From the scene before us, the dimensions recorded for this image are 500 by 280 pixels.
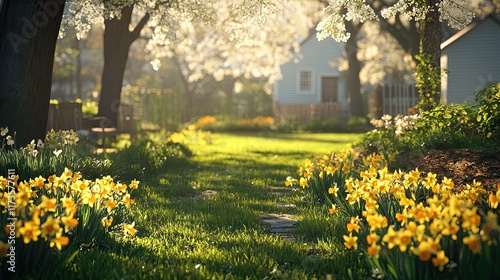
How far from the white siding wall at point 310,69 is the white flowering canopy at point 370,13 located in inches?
1022

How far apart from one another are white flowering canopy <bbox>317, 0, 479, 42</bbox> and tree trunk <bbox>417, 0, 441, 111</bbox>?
598 millimetres

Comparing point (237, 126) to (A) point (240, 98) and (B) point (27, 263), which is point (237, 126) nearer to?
(A) point (240, 98)

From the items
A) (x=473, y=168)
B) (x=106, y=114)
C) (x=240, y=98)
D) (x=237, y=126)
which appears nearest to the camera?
(x=473, y=168)

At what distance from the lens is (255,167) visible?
1357 centimetres

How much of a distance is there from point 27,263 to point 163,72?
49.0m

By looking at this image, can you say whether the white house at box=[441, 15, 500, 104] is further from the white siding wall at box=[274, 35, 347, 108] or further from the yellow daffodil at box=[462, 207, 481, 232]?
the yellow daffodil at box=[462, 207, 481, 232]

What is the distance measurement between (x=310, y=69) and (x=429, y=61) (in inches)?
1025

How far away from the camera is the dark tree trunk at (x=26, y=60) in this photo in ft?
29.7

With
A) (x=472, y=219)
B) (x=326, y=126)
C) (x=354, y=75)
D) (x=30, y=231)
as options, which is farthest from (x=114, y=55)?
(x=354, y=75)

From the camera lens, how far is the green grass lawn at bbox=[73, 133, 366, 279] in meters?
4.98

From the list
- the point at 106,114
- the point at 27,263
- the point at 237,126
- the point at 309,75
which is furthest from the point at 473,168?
the point at 309,75

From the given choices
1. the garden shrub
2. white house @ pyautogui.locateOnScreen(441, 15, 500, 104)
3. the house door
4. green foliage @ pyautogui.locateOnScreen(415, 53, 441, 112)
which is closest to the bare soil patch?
the garden shrub

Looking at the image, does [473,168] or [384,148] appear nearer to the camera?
[473,168]

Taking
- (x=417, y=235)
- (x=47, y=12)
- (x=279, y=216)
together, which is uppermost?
(x=47, y=12)
